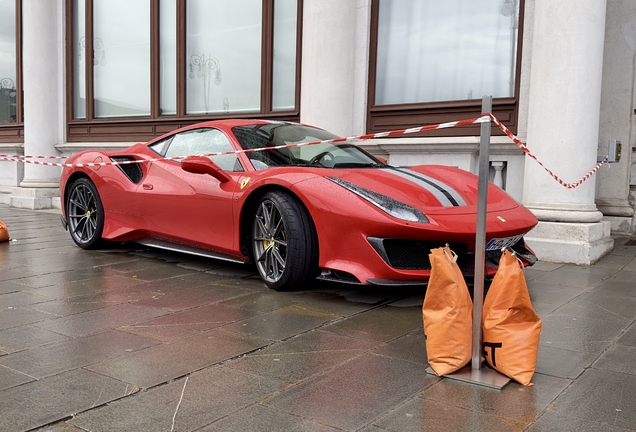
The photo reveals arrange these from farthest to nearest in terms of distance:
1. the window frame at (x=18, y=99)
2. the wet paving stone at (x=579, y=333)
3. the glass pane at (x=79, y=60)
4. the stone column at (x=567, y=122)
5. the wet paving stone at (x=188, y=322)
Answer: the window frame at (x=18, y=99), the glass pane at (x=79, y=60), the stone column at (x=567, y=122), the wet paving stone at (x=188, y=322), the wet paving stone at (x=579, y=333)

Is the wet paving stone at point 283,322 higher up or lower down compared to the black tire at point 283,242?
lower down

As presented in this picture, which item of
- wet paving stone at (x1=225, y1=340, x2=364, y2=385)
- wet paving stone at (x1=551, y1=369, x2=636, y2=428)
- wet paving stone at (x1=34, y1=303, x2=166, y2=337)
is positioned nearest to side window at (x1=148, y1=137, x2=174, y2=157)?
wet paving stone at (x1=34, y1=303, x2=166, y2=337)

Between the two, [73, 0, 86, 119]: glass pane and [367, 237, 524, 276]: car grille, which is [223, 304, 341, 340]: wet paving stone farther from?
[73, 0, 86, 119]: glass pane

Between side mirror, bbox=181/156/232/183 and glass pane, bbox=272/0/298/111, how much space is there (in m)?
4.91

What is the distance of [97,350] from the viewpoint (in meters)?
3.32

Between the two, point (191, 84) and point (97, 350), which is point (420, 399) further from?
point (191, 84)

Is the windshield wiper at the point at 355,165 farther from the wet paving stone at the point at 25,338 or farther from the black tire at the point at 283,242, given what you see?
the wet paving stone at the point at 25,338

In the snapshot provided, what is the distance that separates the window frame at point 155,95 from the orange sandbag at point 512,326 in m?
7.03

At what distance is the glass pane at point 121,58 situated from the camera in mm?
12008

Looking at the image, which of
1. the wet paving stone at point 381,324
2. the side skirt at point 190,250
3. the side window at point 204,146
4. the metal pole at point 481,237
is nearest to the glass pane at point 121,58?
the side window at point 204,146

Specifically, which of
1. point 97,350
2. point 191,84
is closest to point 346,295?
point 97,350

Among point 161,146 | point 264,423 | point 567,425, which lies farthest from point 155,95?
point 567,425

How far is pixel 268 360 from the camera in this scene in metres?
3.20

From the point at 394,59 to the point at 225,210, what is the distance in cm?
469
